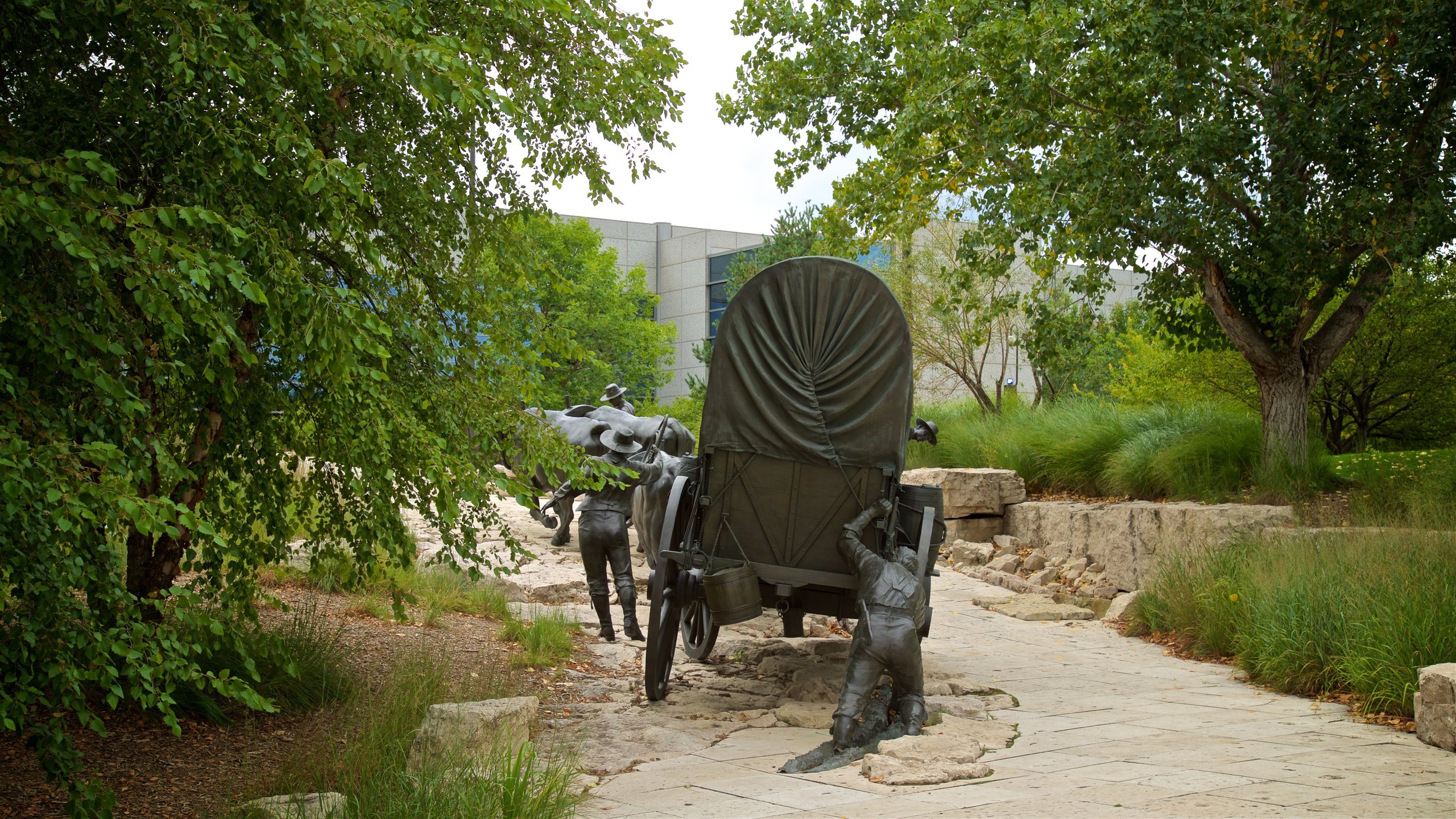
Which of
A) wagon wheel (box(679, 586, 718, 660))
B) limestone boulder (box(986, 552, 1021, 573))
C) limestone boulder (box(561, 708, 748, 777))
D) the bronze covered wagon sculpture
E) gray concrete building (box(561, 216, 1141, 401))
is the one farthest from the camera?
gray concrete building (box(561, 216, 1141, 401))

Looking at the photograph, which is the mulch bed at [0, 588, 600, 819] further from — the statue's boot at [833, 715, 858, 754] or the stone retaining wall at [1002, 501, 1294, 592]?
the stone retaining wall at [1002, 501, 1294, 592]

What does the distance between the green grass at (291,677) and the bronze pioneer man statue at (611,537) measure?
280 cm

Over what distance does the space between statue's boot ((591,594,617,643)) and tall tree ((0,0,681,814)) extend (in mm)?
3883

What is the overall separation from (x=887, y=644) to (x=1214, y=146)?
297 inches

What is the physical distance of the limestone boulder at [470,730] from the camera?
16.2ft

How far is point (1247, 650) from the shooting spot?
8.58 meters

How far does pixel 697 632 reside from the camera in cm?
893

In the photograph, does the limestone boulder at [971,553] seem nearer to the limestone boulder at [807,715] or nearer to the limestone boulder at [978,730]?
the limestone boulder at [807,715]

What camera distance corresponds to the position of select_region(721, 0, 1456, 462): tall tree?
10.7m

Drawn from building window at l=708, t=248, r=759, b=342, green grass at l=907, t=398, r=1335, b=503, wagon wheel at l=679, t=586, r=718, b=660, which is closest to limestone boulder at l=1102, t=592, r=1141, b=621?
green grass at l=907, t=398, r=1335, b=503

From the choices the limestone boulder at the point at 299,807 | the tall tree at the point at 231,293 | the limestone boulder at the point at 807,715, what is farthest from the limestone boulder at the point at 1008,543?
the limestone boulder at the point at 299,807

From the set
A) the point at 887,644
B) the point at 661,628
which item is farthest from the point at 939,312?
the point at 887,644

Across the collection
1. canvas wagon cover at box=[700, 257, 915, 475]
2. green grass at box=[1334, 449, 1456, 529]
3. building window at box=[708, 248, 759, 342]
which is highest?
building window at box=[708, 248, 759, 342]

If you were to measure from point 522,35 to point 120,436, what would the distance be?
12.1 feet
